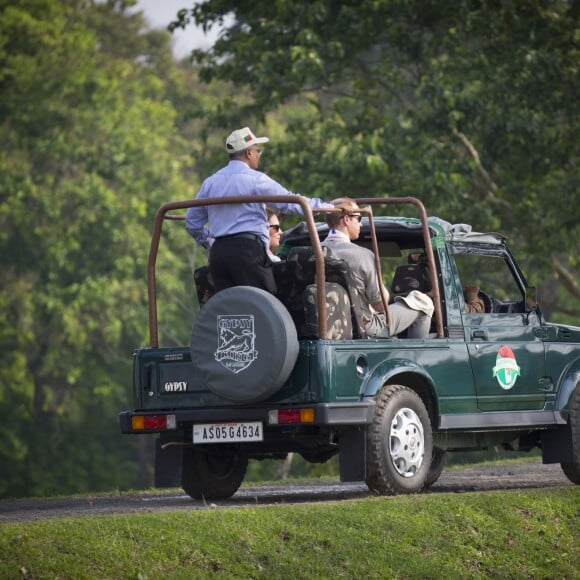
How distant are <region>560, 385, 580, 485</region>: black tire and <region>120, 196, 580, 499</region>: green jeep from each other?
0.04 ft

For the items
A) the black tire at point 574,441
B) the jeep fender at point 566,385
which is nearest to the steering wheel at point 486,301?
the jeep fender at point 566,385

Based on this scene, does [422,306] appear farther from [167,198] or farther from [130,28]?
[130,28]

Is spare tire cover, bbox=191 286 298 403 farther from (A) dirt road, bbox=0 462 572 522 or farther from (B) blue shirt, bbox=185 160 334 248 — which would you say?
(A) dirt road, bbox=0 462 572 522

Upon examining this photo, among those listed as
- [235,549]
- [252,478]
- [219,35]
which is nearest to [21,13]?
[252,478]

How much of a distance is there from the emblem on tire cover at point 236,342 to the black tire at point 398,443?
987 mm

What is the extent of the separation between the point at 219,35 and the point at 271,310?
50.3 ft

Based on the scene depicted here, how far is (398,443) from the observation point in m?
10.2

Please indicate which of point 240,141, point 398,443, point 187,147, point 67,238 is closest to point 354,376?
point 398,443

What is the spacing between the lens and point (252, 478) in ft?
123

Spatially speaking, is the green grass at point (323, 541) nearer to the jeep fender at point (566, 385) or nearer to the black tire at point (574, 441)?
the black tire at point (574, 441)

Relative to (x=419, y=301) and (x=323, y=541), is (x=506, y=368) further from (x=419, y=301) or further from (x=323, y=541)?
(x=323, y=541)

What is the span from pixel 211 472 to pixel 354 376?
1.86 m

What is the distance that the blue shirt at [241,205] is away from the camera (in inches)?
394

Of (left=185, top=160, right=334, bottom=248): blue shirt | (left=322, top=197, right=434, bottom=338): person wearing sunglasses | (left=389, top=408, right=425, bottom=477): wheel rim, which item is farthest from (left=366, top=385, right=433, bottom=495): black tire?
(left=185, top=160, right=334, bottom=248): blue shirt
